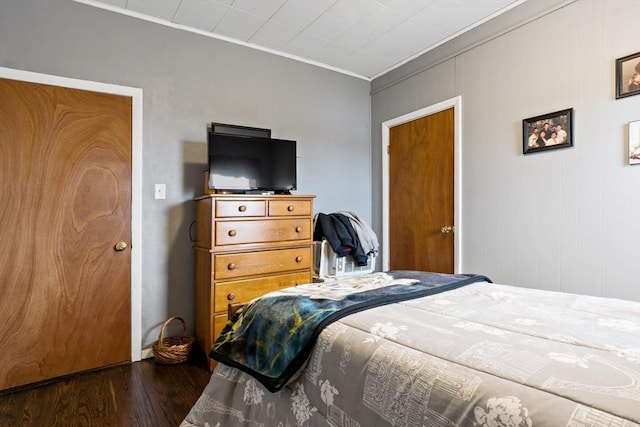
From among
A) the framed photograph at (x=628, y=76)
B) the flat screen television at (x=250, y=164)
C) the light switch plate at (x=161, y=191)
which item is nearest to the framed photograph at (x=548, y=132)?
the framed photograph at (x=628, y=76)

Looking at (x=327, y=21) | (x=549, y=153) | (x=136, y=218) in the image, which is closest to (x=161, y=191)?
(x=136, y=218)

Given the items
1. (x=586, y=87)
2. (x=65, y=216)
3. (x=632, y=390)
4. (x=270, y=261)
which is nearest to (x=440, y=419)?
(x=632, y=390)

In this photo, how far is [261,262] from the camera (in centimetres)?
259

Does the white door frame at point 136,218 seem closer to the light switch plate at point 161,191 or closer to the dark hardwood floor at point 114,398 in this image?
the light switch plate at point 161,191

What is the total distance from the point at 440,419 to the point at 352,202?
3.05 meters

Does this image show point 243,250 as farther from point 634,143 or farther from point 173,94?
point 634,143

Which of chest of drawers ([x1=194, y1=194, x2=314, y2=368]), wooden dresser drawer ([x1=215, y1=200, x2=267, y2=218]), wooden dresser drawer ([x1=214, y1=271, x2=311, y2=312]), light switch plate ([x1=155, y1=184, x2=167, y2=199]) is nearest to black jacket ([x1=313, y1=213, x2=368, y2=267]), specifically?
chest of drawers ([x1=194, y1=194, x2=314, y2=368])

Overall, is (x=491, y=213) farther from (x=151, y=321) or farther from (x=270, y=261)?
(x=151, y=321)

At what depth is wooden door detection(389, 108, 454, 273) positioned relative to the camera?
309 cm

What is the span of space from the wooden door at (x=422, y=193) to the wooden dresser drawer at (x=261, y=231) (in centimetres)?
114

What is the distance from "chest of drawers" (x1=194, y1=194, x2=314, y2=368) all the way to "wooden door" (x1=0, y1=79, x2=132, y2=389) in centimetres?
55

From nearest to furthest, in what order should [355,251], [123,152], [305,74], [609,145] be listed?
[609,145] < [123,152] < [355,251] < [305,74]

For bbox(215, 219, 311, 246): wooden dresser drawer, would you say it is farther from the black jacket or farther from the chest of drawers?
the black jacket

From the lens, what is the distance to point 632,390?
0.66 meters
